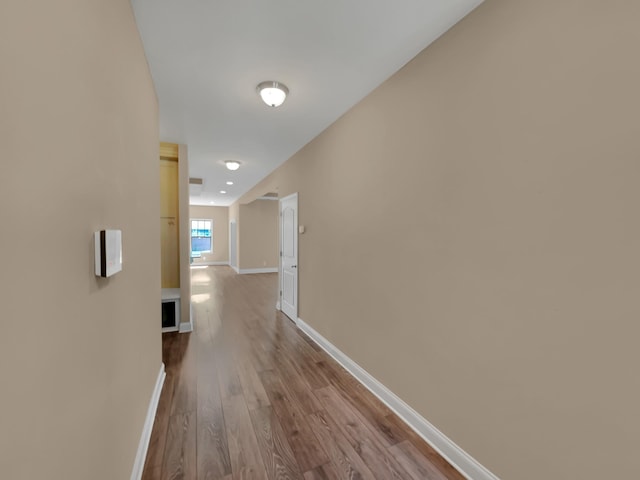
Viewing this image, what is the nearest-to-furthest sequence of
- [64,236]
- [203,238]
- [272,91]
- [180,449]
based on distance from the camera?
[64,236] < [180,449] < [272,91] < [203,238]

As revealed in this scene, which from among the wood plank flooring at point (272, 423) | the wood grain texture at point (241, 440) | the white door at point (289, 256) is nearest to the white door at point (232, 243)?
the white door at point (289, 256)

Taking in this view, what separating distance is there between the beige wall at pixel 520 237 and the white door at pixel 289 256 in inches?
80.4

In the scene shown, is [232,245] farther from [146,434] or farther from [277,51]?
[277,51]

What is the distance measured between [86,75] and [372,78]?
6.36 ft

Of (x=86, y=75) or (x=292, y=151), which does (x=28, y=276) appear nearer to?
(x=86, y=75)

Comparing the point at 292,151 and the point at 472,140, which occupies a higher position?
the point at 292,151

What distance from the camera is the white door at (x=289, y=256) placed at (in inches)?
160

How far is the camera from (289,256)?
4391 mm

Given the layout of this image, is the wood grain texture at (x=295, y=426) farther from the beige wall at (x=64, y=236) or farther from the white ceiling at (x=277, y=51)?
the white ceiling at (x=277, y=51)

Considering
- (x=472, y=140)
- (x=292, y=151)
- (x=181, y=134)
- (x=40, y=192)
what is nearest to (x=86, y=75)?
(x=40, y=192)

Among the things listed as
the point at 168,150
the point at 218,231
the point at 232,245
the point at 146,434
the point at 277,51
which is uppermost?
the point at 277,51

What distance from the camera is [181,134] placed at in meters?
3.31

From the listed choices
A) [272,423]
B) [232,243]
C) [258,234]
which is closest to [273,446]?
[272,423]

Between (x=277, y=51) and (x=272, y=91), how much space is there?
1.20 ft
